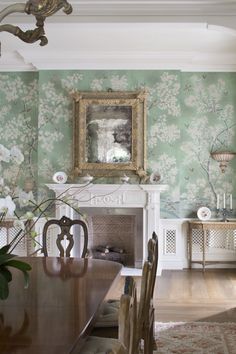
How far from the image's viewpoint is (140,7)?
14.8 feet

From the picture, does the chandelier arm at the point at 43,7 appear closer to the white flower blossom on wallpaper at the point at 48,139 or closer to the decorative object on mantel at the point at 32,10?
the decorative object on mantel at the point at 32,10

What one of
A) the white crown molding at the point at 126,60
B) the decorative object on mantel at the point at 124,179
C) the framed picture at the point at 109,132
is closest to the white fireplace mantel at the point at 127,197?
the decorative object on mantel at the point at 124,179

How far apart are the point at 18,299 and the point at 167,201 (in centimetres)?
471

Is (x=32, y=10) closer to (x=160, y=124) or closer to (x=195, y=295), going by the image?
(x=195, y=295)

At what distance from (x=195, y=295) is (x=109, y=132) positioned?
2.62m

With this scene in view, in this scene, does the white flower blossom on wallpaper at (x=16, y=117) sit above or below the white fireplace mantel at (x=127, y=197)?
above

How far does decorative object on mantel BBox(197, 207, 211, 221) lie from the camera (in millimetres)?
6699

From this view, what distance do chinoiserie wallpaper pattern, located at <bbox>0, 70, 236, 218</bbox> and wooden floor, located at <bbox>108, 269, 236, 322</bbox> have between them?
37.6 inches

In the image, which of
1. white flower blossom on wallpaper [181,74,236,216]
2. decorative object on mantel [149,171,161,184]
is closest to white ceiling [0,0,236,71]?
white flower blossom on wallpaper [181,74,236,216]

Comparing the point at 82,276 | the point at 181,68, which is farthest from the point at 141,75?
the point at 82,276

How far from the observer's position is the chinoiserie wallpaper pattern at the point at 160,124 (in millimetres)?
6711

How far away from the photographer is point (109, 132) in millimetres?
6746

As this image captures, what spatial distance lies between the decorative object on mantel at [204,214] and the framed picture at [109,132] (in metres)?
1.00

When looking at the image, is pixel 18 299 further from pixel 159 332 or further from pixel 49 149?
pixel 49 149
